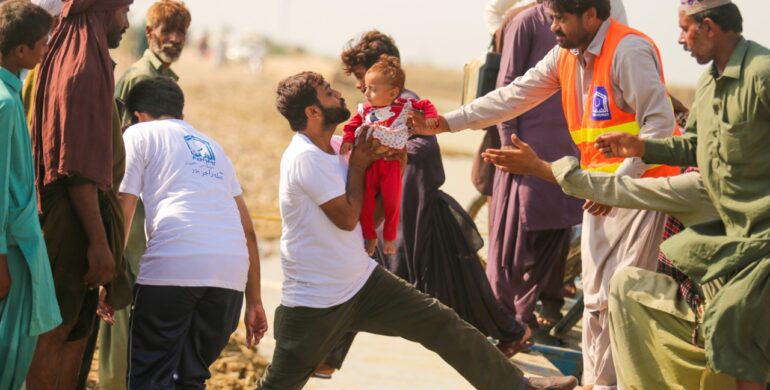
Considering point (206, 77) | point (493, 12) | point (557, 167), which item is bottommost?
point (206, 77)

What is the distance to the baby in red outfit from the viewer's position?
574cm

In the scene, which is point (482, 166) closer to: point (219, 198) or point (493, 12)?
point (493, 12)

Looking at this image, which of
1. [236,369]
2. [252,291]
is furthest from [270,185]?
[252,291]

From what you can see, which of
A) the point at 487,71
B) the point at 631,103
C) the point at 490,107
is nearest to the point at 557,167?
the point at 631,103

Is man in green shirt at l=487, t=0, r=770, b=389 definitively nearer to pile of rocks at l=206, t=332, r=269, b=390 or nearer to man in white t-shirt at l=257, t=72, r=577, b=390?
man in white t-shirt at l=257, t=72, r=577, b=390

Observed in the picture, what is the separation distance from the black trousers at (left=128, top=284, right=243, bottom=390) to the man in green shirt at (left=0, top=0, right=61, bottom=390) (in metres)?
0.59

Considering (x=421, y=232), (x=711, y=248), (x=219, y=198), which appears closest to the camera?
(x=711, y=248)

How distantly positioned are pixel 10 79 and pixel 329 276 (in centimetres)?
156

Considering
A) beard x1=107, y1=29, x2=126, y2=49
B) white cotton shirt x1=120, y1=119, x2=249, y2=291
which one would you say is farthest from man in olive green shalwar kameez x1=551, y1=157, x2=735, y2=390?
beard x1=107, y1=29, x2=126, y2=49

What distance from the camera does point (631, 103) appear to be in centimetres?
599

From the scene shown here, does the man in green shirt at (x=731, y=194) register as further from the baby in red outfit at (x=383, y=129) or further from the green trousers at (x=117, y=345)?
the green trousers at (x=117, y=345)

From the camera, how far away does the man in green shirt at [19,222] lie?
4.93 metres

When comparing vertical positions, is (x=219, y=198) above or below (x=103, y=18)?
below

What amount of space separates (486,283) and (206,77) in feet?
171
